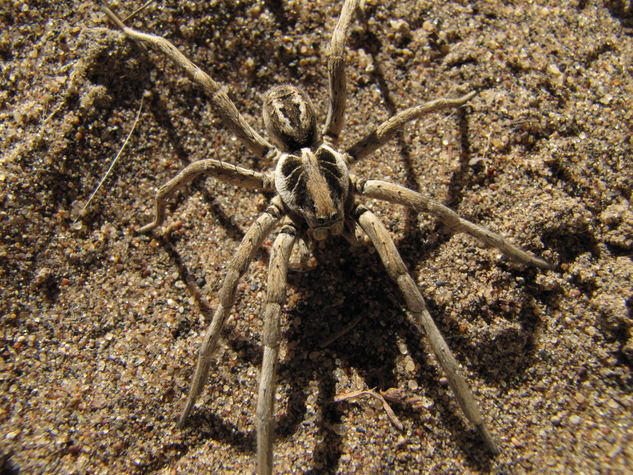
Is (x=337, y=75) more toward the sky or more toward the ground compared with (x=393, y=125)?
more toward the sky

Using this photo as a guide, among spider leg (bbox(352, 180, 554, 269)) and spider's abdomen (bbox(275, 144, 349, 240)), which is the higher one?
spider's abdomen (bbox(275, 144, 349, 240))

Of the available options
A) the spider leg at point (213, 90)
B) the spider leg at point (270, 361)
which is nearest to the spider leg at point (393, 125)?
the spider leg at point (213, 90)

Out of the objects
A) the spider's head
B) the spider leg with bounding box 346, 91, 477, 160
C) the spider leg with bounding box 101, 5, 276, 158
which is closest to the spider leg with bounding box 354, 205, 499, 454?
the spider leg with bounding box 346, 91, 477, 160

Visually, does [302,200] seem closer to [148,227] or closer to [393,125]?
[393,125]

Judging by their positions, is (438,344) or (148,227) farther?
(148,227)

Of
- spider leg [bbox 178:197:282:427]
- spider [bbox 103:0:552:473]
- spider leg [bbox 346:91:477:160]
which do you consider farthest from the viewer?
spider leg [bbox 346:91:477:160]

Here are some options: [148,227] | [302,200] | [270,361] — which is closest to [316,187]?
[302,200]

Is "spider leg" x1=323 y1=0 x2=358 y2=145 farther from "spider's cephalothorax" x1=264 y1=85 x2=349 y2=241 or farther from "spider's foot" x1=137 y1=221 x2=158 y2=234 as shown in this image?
"spider's foot" x1=137 y1=221 x2=158 y2=234

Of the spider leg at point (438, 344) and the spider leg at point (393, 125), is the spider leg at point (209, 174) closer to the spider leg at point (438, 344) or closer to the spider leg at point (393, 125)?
the spider leg at point (393, 125)
